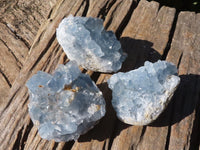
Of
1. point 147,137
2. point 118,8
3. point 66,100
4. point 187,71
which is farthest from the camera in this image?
point 118,8

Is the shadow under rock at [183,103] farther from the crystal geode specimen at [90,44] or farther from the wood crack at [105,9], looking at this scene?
the wood crack at [105,9]

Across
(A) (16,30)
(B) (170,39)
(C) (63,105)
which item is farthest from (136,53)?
(A) (16,30)

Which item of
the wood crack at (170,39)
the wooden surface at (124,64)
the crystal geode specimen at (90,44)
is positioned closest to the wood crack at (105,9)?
the wooden surface at (124,64)

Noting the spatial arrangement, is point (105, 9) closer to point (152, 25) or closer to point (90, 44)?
point (152, 25)

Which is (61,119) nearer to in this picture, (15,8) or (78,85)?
(78,85)

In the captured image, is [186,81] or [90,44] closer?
[90,44]

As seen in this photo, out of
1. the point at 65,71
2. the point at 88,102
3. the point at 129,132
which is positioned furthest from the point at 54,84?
the point at 129,132

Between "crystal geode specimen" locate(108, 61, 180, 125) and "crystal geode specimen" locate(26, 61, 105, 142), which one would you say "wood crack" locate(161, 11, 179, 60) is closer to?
"crystal geode specimen" locate(108, 61, 180, 125)
